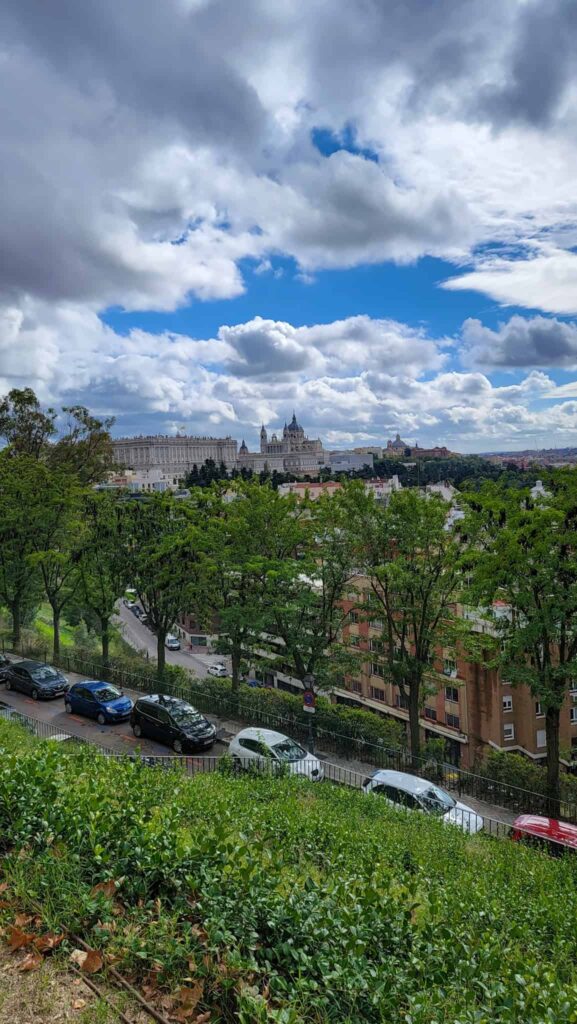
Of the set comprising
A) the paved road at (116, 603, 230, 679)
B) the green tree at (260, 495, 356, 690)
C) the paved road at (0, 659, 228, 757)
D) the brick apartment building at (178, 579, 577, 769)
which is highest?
the green tree at (260, 495, 356, 690)

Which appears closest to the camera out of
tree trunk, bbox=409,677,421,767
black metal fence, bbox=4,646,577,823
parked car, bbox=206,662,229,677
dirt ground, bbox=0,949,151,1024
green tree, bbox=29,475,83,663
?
dirt ground, bbox=0,949,151,1024

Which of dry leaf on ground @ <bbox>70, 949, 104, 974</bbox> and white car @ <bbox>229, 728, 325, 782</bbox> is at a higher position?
dry leaf on ground @ <bbox>70, 949, 104, 974</bbox>

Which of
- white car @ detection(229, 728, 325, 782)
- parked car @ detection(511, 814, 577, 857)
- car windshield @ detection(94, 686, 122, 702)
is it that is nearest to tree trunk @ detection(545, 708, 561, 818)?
parked car @ detection(511, 814, 577, 857)

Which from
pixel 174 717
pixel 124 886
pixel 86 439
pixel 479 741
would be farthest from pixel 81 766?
pixel 86 439

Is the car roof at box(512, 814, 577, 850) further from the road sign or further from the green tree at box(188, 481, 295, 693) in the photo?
the green tree at box(188, 481, 295, 693)

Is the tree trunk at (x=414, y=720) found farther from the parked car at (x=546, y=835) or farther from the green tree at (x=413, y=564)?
the parked car at (x=546, y=835)

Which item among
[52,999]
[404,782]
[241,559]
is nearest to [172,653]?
[241,559]

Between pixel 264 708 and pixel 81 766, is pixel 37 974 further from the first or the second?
pixel 264 708

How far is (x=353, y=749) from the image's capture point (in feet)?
69.6

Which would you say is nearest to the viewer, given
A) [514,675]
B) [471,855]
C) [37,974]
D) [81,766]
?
[37,974]

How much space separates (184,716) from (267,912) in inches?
620

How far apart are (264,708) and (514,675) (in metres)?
10.6

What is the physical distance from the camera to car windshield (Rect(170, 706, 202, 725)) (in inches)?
792

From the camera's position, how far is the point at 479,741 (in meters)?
34.1
